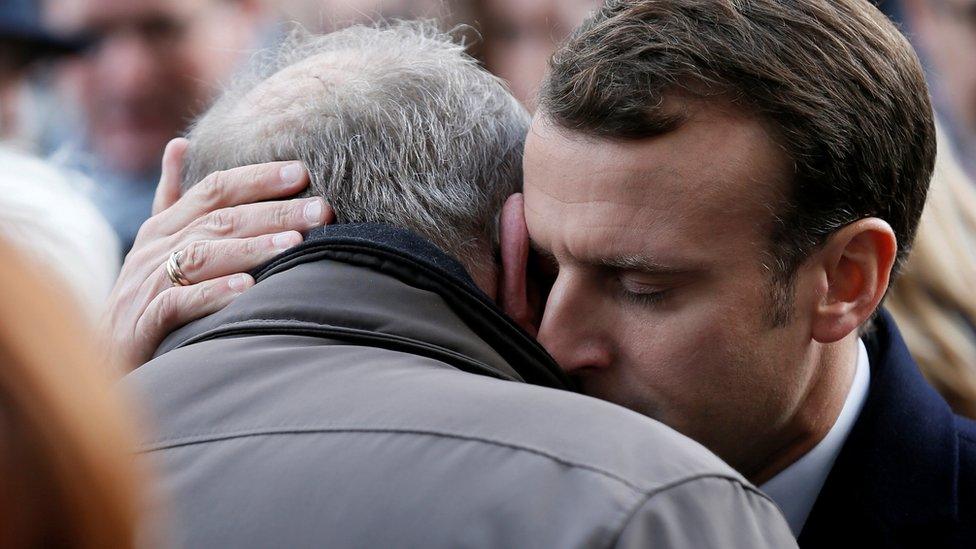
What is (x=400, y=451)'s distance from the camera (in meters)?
1.25

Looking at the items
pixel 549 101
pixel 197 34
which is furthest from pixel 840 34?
pixel 197 34

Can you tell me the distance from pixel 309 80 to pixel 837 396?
3.83ft

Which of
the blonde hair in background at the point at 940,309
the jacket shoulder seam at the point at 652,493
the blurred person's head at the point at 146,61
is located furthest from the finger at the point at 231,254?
the blurred person's head at the point at 146,61

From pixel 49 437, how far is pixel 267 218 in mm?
1123

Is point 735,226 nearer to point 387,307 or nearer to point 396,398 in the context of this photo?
point 387,307

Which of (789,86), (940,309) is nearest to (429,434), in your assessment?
(789,86)

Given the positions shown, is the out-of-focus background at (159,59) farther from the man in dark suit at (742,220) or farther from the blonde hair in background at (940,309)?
the man in dark suit at (742,220)

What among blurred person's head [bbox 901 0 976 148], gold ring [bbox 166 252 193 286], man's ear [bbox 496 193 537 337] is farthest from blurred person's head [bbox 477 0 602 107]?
gold ring [bbox 166 252 193 286]

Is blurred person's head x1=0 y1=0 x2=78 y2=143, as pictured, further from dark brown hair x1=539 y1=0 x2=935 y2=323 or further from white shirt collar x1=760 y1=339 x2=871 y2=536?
white shirt collar x1=760 y1=339 x2=871 y2=536

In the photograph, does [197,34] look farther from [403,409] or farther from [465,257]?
[403,409]

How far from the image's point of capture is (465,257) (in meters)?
1.89

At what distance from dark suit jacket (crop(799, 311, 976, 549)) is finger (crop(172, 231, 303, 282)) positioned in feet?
3.66

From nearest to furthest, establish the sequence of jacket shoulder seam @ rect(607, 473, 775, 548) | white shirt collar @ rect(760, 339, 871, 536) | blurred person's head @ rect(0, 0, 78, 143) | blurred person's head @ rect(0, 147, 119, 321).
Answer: jacket shoulder seam @ rect(607, 473, 775, 548) < white shirt collar @ rect(760, 339, 871, 536) < blurred person's head @ rect(0, 147, 119, 321) < blurred person's head @ rect(0, 0, 78, 143)

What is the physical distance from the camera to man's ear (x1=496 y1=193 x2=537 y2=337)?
6.55 feet
